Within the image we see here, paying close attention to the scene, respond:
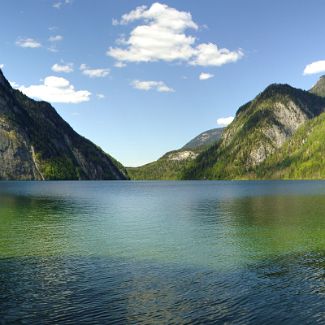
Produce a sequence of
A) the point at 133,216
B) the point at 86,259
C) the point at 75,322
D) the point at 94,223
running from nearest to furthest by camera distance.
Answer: the point at 75,322
the point at 86,259
the point at 94,223
the point at 133,216

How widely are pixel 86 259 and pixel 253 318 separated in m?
21.6

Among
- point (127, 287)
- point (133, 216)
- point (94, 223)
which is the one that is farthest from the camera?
point (133, 216)

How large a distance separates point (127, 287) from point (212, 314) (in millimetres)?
8186

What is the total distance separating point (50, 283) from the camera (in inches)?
1264

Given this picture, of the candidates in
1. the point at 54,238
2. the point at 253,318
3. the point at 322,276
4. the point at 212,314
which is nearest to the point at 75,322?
the point at 212,314

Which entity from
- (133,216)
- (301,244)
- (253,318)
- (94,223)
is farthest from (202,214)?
(253,318)

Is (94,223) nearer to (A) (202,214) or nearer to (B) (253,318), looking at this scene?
(A) (202,214)

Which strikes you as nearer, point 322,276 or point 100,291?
point 100,291

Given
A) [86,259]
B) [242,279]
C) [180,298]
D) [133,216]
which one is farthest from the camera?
[133,216]

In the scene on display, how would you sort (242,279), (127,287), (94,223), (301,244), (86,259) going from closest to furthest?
(127,287) < (242,279) < (86,259) < (301,244) < (94,223)

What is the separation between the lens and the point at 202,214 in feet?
285

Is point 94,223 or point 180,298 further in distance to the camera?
point 94,223

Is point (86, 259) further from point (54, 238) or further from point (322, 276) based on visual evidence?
point (322, 276)

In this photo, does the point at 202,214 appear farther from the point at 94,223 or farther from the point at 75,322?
the point at 75,322
